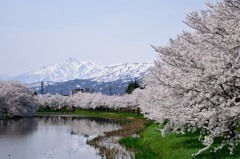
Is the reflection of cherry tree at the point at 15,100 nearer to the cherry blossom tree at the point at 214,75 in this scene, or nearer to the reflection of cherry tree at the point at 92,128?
the reflection of cherry tree at the point at 92,128

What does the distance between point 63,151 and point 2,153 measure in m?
6.50

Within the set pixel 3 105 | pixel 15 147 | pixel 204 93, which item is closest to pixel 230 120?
pixel 204 93

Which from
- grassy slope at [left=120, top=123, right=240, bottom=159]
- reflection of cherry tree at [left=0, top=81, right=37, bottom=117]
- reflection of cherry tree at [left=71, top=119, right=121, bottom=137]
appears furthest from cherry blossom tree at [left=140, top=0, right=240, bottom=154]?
reflection of cherry tree at [left=0, top=81, right=37, bottom=117]

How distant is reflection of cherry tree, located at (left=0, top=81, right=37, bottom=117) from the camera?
333 feet

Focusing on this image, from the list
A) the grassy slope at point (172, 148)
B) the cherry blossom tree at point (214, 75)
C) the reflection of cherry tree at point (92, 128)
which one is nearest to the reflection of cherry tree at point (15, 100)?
the reflection of cherry tree at point (92, 128)

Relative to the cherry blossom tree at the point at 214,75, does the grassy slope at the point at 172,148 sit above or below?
below

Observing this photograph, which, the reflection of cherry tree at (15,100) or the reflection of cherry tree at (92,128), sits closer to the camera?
the reflection of cherry tree at (92,128)

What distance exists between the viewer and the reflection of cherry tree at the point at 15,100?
101625 millimetres

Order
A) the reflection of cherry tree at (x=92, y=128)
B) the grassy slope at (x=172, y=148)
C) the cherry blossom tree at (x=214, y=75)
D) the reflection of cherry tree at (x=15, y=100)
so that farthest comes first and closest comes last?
the reflection of cherry tree at (x=15, y=100), the reflection of cherry tree at (x=92, y=128), the grassy slope at (x=172, y=148), the cherry blossom tree at (x=214, y=75)

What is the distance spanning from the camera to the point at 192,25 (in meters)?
18.6

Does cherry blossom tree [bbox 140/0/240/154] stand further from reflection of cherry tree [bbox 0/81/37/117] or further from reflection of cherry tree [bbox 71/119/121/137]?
reflection of cherry tree [bbox 0/81/37/117]

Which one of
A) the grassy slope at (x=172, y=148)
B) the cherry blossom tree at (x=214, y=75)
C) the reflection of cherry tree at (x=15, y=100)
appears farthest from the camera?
the reflection of cherry tree at (x=15, y=100)

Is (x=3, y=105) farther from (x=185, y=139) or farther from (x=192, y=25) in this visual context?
(x=192, y=25)

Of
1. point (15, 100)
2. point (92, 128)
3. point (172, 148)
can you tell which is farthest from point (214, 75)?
point (15, 100)
